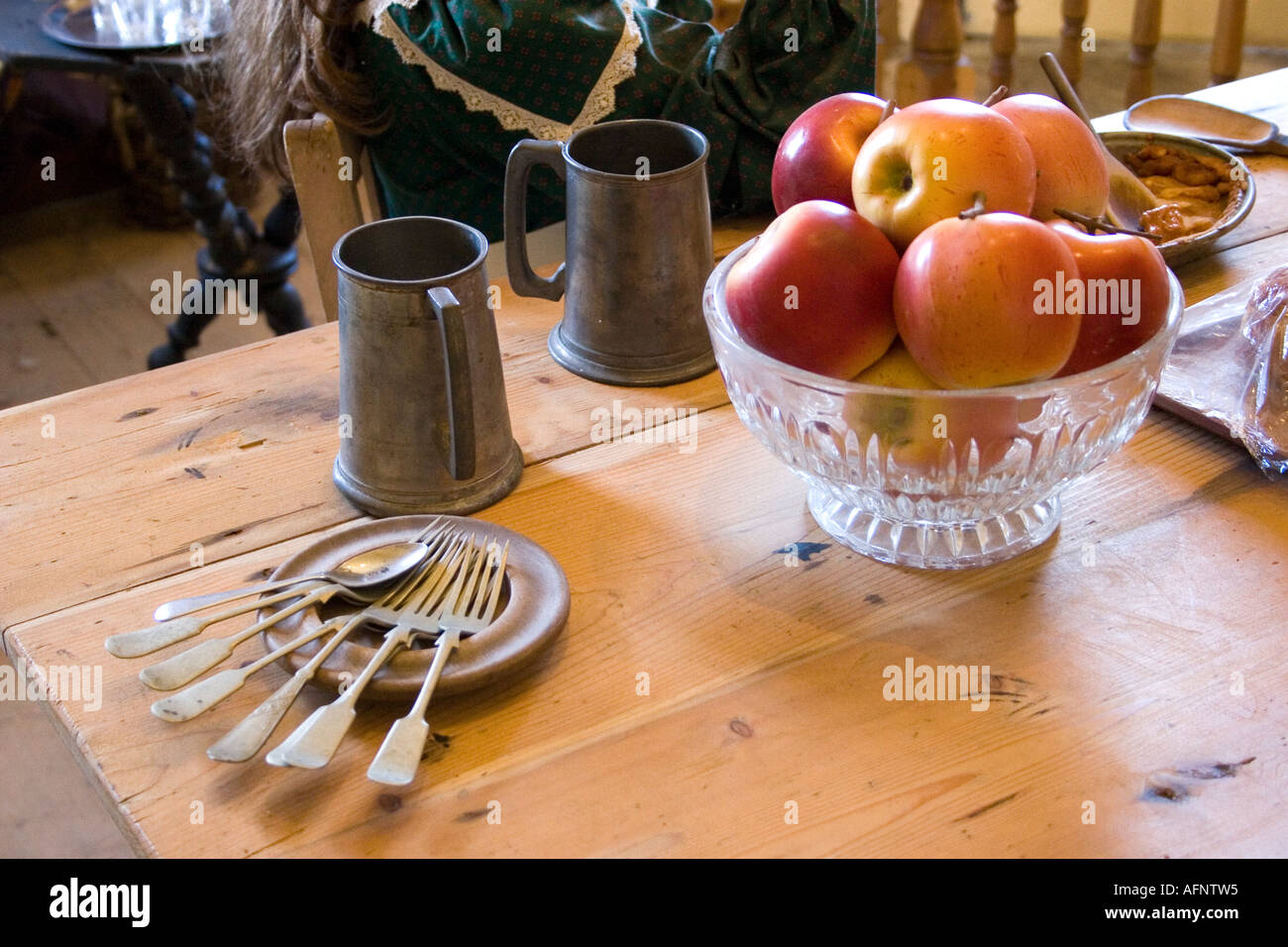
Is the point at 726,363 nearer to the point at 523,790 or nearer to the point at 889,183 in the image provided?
the point at 889,183

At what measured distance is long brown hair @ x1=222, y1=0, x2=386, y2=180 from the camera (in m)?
1.12

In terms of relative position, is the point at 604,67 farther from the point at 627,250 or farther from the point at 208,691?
the point at 208,691

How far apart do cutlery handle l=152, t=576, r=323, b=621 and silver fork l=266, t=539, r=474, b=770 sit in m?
0.05

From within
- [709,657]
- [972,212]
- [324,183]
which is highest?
[972,212]

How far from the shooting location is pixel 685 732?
1.84 feet

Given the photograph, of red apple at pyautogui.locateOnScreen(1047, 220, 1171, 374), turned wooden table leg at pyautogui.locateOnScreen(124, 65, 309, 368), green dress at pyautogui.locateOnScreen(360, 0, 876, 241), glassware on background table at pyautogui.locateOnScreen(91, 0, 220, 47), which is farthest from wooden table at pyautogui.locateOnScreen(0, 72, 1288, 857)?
turned wooden table leg at pyautogui.locateOnScreen(124, 65, 309, 368)

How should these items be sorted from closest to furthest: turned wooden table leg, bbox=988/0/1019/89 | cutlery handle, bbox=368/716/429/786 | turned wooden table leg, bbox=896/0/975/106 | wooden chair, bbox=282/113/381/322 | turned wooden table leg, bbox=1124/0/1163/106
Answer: cutlery handle, bbox=368/716/429/786
wooden chair, bbox=282/113/381/322
turned wooden table leg, bbox=896/0/975/106
turned wooden table leg, bbox=1124/0/1163/106
turned wooden table leg, bbox=988/0/1019/89

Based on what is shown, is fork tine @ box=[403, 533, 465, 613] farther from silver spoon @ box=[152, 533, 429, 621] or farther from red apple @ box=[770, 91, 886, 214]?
red apple @ box=[770, 91, 886, 214]

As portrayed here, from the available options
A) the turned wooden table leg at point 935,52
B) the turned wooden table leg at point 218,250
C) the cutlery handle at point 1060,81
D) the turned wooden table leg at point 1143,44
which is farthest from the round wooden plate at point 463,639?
the turned wooden table leg at point 1143,44

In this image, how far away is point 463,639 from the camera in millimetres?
592

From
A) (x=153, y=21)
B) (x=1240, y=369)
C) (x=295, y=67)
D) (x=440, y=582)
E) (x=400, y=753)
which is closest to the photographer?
(x=400, y=753)

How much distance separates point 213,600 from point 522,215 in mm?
360

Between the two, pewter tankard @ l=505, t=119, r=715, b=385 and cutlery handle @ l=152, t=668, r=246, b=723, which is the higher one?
pewter tankard @ l=505, t=119, r=715, b=385

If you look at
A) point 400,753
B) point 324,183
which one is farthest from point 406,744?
point 324,183
